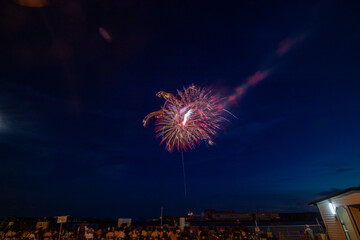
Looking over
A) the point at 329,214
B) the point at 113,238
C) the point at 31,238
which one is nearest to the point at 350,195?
the point at 329,214

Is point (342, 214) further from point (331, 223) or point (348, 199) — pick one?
point (348, 199)

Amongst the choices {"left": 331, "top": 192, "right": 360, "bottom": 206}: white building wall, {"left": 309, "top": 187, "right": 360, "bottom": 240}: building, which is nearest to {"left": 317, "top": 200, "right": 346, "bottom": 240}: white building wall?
{"left": 309, "top": 187, "right": 360, "bottom": 240}: building

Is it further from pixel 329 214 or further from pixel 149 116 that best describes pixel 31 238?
pixel 329 214

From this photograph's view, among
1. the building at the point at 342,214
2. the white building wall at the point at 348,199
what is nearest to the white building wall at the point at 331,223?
the building at the point at 342,214

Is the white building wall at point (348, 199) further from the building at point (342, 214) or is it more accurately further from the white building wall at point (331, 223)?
the white building wall at point (331, 223)

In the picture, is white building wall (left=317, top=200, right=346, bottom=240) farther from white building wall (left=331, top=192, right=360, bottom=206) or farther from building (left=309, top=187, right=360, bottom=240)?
white building wall (left=331, top=192, right=360, bottom=206)

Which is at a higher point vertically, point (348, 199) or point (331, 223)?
point (348, 199)

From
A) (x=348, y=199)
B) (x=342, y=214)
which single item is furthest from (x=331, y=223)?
(x=348, y=199)
